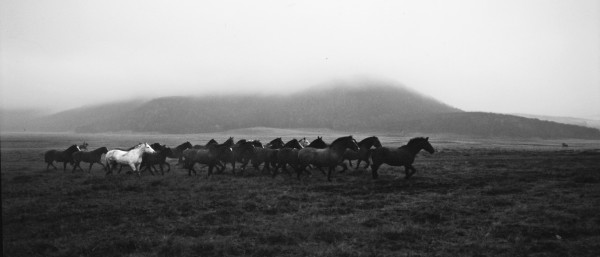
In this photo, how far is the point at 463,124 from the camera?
141875mm

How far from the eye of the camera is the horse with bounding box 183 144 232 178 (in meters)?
20.9

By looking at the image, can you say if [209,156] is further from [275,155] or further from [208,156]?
[275,155]

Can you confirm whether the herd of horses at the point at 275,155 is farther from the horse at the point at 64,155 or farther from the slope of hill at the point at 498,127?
the slope of hill at the point at 498,127

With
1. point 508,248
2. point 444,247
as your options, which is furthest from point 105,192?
point 508,248

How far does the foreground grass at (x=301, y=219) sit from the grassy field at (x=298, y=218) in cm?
3

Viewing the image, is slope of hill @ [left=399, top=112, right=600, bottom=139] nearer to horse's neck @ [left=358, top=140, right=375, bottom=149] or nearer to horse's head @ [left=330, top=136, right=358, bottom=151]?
horse's neck @ [left=358, top=140, right=375, bottom=149]

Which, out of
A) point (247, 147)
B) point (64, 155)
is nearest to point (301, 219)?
point (247, 147)

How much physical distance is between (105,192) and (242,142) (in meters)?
9.76

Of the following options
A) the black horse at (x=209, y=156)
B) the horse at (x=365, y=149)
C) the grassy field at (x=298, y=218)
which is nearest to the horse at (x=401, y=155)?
the grassy field at (x=298, y=218)

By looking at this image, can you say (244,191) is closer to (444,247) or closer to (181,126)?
(444,247)

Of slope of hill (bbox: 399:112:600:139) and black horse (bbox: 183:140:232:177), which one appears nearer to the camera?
black horse (bbox: 183:140:232:177)

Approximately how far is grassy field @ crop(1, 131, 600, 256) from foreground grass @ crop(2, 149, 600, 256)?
0.03 m

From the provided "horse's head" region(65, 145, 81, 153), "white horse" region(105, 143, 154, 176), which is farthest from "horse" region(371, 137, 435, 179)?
"horse's head" region(65, 145, 81, 153)

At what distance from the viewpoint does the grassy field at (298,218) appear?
25.5ft
